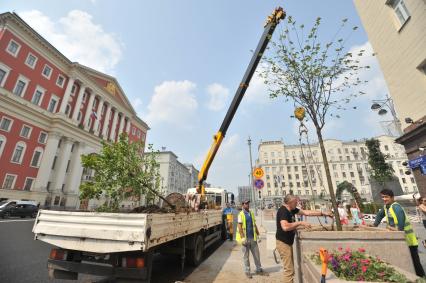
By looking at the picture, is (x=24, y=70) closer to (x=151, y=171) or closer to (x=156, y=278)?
(x=151, y=171)

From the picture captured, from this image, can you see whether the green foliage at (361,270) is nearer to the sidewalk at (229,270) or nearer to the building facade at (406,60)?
the sidewalk at (229,270)

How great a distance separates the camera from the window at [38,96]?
3136cm

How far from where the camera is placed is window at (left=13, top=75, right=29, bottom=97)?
2875 centimetres

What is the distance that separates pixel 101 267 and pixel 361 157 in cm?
9762

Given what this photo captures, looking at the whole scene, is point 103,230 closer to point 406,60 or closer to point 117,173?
point 117,173

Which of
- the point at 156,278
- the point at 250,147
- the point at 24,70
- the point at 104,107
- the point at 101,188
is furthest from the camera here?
the point at 104,107

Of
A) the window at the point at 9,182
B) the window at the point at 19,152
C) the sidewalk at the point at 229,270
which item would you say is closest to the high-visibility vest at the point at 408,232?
the sidewalk at the point at 229,270

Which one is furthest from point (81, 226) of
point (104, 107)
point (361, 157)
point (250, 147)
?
point (361, 157)

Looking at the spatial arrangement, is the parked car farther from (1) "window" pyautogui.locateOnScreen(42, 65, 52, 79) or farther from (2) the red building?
(1) "window" pyautogui.locateOnScreen(42, 65, 52, 79)

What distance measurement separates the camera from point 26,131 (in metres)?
29.8

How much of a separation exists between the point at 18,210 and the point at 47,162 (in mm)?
13081

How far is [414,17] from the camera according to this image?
9.57 metres

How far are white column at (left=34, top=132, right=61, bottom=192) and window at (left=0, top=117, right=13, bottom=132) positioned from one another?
5.64 meters

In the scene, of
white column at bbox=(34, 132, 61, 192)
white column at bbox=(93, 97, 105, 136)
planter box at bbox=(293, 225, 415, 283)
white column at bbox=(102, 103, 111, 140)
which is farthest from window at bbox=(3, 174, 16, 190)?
planter box at bbox=(293, 225, 415, 283)
